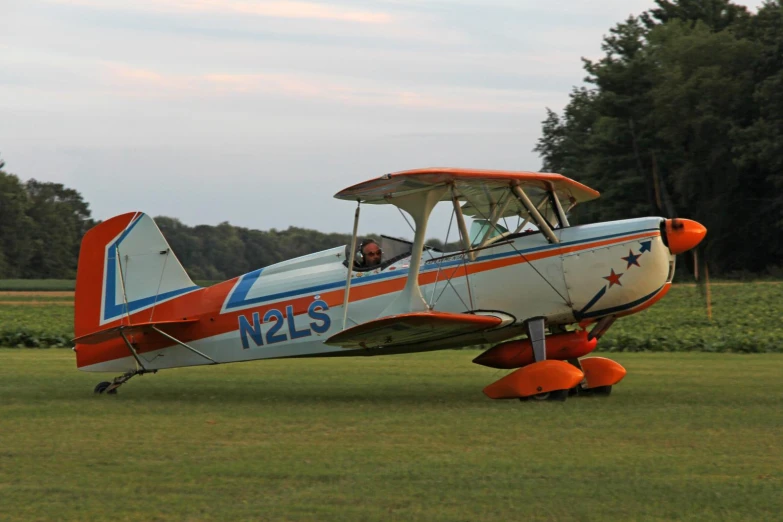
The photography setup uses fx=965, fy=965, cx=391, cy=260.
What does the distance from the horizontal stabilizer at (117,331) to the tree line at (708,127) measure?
96.2 feet

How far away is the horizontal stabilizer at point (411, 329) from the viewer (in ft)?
31.3

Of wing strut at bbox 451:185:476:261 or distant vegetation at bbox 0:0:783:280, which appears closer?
wing strut at bbox 451:185:476:261

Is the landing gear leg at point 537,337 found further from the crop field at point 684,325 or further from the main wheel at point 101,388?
the main wheel at point 101,388

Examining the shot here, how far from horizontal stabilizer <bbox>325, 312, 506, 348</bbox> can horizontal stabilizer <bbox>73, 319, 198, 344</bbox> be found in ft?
7.90

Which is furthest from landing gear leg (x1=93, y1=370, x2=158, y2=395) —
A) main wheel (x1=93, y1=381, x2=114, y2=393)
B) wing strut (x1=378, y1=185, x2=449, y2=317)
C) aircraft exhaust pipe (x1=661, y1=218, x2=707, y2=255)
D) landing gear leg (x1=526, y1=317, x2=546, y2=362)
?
aircraft exhaust pipe (x1=661, y1=218, x2=707, y2=255)

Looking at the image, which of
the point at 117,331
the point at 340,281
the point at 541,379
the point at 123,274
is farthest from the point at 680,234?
the point at 123,274

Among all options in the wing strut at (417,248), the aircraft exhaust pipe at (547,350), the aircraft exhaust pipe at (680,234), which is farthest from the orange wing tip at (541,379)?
the aircraft exhaust pipe at (680,234)

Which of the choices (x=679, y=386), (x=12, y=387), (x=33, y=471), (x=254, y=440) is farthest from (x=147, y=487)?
(x=679, y=386)

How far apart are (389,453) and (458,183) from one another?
3.84m

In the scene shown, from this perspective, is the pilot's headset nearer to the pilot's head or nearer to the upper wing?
the pilot's head

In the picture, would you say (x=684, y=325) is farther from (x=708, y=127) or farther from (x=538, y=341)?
(x=708, y=127)

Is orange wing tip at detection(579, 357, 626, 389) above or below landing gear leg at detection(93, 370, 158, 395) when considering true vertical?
below

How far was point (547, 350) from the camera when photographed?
10.6 metres

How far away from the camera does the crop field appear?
62.7 ft
